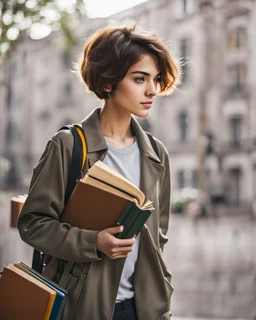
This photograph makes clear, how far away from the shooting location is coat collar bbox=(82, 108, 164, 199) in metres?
1.57

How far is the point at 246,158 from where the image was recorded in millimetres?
18078

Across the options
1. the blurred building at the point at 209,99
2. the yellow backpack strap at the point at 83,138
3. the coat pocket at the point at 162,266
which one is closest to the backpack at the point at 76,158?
the yellow backpack strap at the point at 83,138

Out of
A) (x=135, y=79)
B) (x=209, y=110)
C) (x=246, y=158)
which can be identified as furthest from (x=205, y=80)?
(x=135, y=79)

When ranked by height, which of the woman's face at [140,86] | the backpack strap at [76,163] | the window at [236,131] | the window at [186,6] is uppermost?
the window at [186,6]

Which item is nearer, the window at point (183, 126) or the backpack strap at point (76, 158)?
the backpack strap at point (76, 158)

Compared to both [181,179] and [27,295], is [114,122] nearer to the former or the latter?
[27,295]

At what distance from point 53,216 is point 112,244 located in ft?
0.62

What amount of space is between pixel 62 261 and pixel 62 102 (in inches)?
919

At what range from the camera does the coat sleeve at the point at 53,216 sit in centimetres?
145

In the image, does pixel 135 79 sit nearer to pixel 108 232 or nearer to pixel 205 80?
pixel 108 232

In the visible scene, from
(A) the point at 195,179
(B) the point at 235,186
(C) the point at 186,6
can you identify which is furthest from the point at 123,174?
(C) the point at 186,6

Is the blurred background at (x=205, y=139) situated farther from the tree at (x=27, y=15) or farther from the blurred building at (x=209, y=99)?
the tree at (x=27, y=15)

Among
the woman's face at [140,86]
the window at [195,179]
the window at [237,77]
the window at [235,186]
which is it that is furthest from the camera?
the window at [195,179]

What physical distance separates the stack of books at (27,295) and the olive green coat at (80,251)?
7 cm
